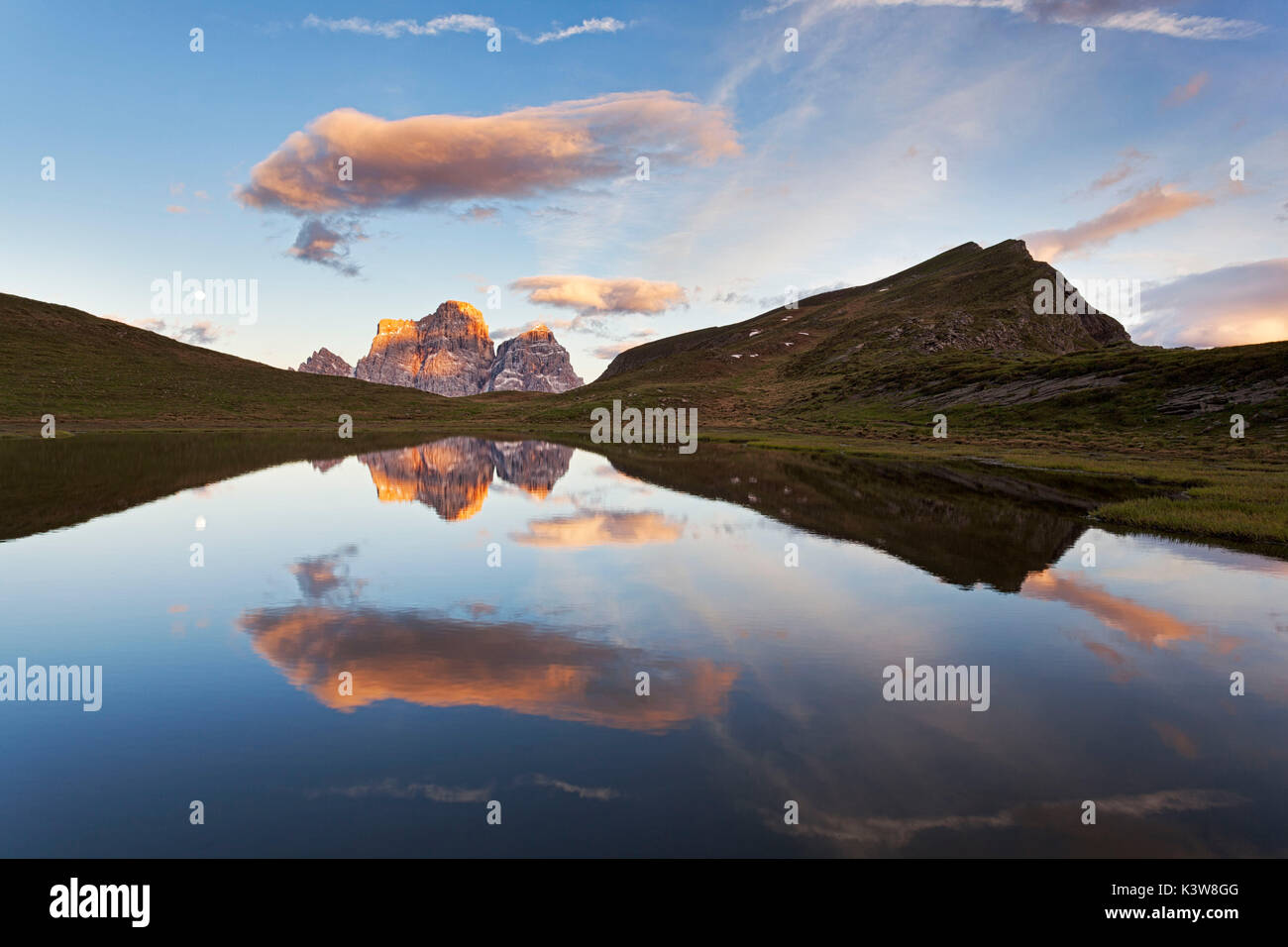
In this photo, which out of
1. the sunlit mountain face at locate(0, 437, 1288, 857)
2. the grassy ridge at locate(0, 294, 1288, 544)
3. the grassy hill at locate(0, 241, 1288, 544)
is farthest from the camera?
→ the grassy hill at locate(0, 241, 1288, 544)

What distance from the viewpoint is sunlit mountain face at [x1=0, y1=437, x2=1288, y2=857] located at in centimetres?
945

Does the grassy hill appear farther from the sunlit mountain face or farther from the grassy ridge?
the sunlit mountain face

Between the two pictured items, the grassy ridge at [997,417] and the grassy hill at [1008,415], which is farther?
the grassy hill at [1008,415]

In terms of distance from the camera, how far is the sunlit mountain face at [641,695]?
9.45 metres

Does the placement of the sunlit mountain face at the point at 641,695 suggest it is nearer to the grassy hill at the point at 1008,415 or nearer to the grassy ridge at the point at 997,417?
the grassy ridge at the point at 997,417

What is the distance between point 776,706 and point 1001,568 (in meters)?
16.8

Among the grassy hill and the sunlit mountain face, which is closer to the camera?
the sunlit mountain face

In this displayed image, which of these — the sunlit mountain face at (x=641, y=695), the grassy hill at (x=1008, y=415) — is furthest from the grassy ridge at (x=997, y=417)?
the sunlit mountain face at (x=641, y=695)

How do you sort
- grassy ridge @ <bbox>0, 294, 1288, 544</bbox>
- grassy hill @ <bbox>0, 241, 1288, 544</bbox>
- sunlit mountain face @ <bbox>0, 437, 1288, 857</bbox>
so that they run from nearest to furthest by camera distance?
1. sunlit mountain face @ <bbox>0, 437, 1288, 857</bbox>
2. grassy ridge @ <bbox>0, 294, 1288, 544</bbox>
3. grassy hill @ <bbox>0, 241, 1288, 544</bbox>

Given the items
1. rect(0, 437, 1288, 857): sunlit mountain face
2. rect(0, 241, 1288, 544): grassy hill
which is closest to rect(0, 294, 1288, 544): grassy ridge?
rect(0, 241, 1288, 544): grassy hill

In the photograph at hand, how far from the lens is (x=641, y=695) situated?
45.3ft

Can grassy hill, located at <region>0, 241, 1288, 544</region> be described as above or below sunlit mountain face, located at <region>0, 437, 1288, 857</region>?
above

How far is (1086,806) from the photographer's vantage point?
10070mm

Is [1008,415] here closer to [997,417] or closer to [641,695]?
[997,417]
